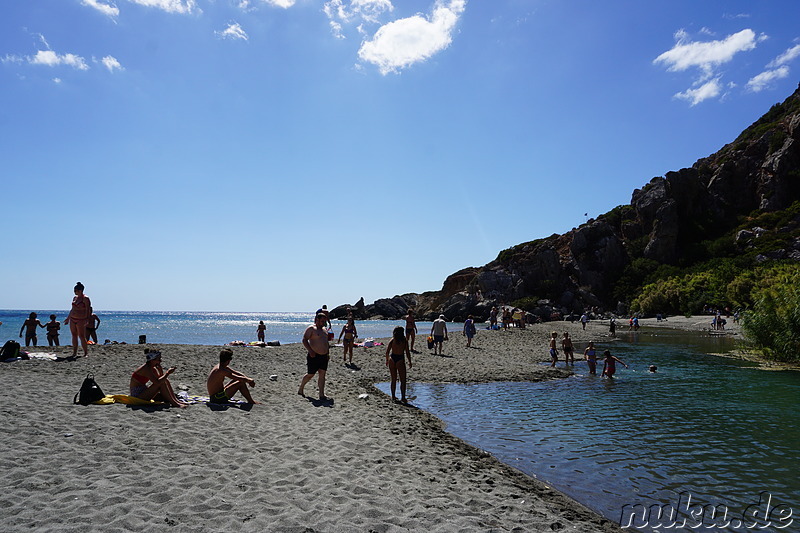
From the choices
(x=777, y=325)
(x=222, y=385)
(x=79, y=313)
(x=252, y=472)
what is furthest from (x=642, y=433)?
(x=79, y=313)

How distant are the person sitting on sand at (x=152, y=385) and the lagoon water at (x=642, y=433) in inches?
240

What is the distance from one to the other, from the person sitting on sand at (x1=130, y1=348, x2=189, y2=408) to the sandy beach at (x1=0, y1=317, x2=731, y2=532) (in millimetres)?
419

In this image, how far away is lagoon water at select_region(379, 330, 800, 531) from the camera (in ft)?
22.9

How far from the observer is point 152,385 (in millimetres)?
9406

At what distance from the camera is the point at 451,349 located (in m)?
27.6

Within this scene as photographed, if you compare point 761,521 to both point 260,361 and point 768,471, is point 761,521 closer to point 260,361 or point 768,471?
point 768,471

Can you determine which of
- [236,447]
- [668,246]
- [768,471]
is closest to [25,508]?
[236,447]

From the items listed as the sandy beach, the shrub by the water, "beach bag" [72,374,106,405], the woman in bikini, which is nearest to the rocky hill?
the shrub by the water

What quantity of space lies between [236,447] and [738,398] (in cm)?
1457

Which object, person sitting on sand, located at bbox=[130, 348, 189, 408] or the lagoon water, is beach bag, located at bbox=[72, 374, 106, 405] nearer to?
person sitting on sand, located at bbox=[130, 348, 189, 408]

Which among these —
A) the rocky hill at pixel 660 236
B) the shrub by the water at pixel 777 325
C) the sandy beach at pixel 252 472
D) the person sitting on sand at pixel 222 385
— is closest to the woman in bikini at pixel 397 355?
the sandy beach at pixel 252 472

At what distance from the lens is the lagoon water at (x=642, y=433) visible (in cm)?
698

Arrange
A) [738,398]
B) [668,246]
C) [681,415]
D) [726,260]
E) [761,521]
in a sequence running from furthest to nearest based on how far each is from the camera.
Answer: [668,246] < [726,260] < [738,398] < [681,415] < [761,521]

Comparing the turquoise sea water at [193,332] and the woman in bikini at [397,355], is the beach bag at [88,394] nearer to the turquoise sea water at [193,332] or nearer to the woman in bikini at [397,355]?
the woman in bikini at [397,355]
